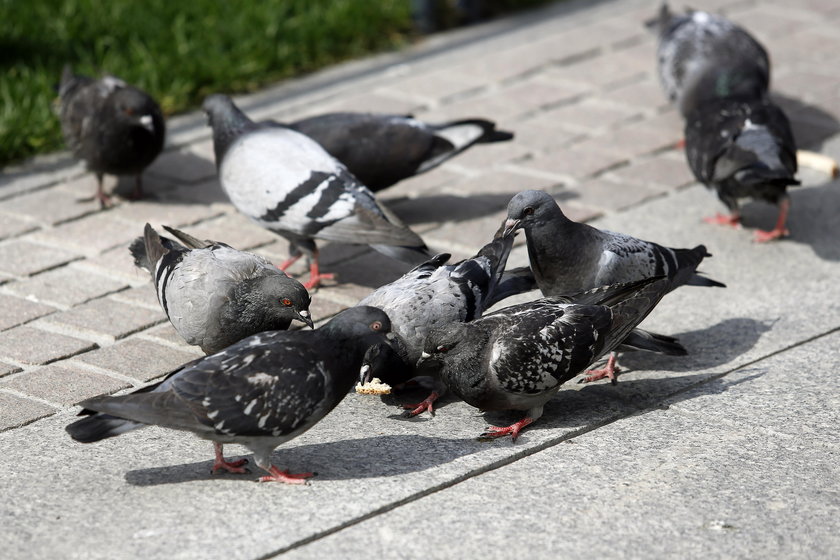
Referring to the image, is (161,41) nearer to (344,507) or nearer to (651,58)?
(651,58)

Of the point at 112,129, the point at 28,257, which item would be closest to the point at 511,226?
the point at 28,257

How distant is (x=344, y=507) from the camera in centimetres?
380

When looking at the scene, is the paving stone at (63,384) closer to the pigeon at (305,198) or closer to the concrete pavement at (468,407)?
the concrete pavement at (468,407)

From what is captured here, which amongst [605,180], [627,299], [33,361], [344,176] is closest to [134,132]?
[344,176]

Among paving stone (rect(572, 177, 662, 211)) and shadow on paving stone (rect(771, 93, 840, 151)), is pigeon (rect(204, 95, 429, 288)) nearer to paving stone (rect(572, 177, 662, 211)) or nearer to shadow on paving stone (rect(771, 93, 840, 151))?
paving stone (rect(572, 177, 662, 211))

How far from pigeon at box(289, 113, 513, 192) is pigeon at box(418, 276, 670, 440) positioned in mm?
2056

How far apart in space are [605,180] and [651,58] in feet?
7.96

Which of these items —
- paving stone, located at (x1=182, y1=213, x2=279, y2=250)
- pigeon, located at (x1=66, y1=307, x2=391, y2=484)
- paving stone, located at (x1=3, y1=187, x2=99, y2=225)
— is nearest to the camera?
pigeon, located at (x1=66, y1=307, x2=391, y2=484)

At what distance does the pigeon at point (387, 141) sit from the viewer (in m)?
6.36

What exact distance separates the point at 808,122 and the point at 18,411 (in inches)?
219

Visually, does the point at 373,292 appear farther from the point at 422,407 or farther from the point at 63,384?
the point at 63,384

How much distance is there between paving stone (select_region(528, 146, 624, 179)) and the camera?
7.13m

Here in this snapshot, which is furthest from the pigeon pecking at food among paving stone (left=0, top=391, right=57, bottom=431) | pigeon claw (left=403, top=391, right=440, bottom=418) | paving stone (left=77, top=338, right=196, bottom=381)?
paving stone (left=0, top=391, right=57, bottom=431)

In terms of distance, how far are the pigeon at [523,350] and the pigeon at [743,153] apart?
5.99ft
